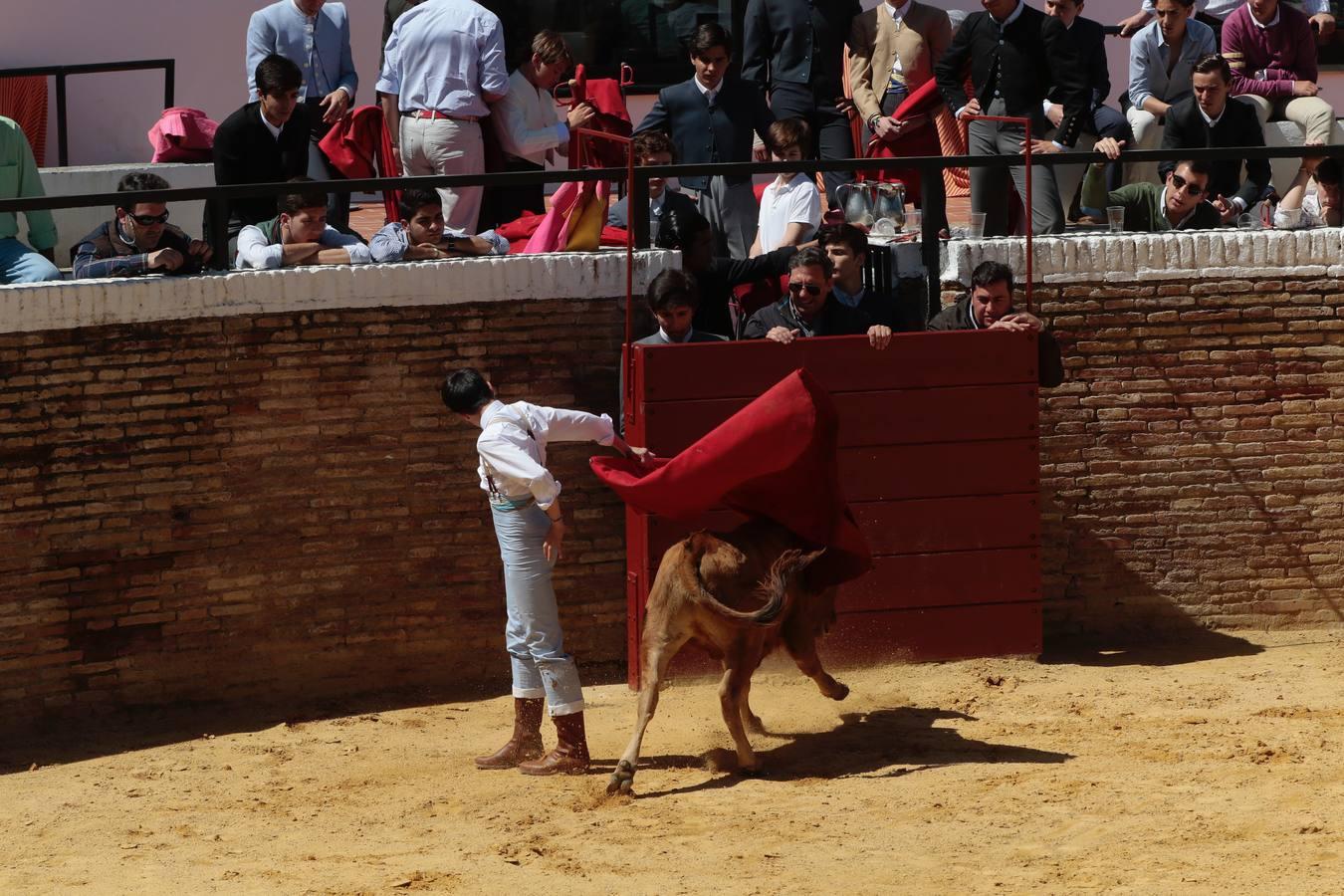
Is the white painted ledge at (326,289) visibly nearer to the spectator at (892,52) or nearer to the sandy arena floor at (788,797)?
the sandy arena floor at (788,797)

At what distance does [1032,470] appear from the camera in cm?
1044

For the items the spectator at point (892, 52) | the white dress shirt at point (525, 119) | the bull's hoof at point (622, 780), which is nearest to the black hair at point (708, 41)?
the white dress shirt at point (525, 119)

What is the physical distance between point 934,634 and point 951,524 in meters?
0.62

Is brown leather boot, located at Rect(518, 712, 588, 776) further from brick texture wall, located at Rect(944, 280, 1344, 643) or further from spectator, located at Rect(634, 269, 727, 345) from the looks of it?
brick texture wall, located at Rect(944, 280, 1344, 643)

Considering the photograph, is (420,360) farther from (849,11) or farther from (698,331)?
(849,11)

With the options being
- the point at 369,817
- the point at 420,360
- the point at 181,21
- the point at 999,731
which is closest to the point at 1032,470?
the point at 999,731

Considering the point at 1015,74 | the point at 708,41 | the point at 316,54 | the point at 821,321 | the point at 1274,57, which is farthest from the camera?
the point at 1274,57

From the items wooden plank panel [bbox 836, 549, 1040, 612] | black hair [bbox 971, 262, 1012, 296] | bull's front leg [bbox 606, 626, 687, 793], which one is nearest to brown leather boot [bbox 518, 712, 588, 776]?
bull's front leg [bbox 606, 626, 687, 793]

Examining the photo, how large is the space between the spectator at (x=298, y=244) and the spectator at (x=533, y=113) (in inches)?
56.3

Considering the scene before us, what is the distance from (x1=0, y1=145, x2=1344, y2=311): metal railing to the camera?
9.61 meters

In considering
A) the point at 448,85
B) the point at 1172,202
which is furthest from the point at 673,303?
the point at 1172,202

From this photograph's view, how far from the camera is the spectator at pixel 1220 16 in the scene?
523 inches

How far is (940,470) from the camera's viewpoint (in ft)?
33.9

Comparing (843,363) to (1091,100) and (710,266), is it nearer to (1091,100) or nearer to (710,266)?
(710,266)
